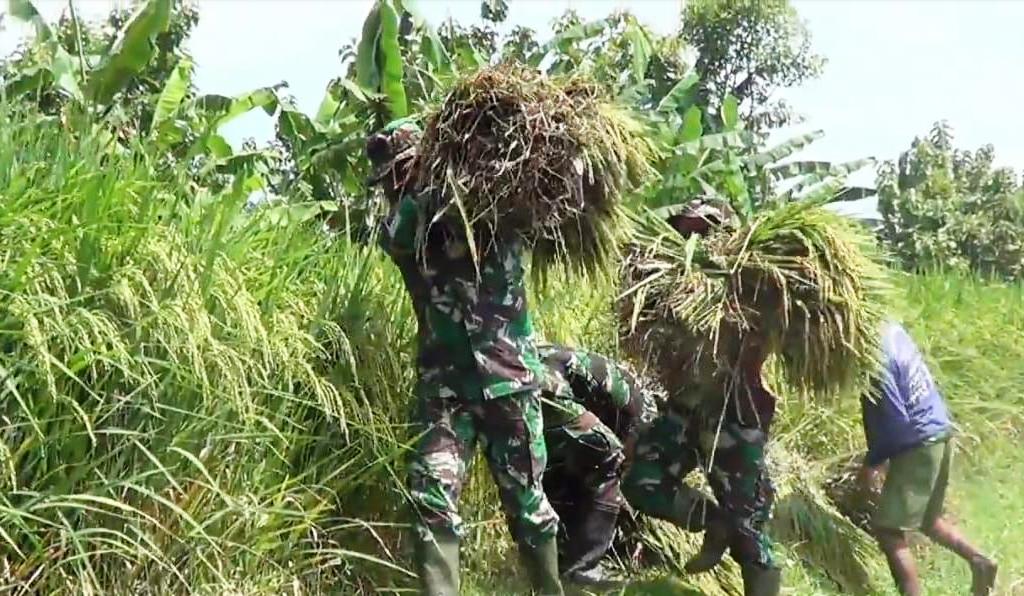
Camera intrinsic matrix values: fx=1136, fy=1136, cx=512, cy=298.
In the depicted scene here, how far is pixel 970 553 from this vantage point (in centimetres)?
457

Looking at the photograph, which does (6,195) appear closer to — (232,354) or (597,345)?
(232,354)

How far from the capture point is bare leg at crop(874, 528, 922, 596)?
4.45 meters

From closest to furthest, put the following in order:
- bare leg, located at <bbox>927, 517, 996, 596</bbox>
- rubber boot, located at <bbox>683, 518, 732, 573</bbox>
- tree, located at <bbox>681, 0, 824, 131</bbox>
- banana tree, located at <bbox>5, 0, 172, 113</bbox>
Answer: rubber boot, located at <bbox>683, 518, 732, 573</bbox>, banana tree, located at <bbox>5, 0, 172, 113</bbox>, bare leg, located at <bbox>927, 517, 996, 596</bbox>, tree, located at <bbox>681, 0, 824, 131</bbox>

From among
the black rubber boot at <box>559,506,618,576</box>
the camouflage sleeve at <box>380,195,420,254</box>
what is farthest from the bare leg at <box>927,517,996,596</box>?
the camouflage sleeve at <box>380,195,420,254</box>

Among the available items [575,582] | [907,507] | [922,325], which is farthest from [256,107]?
[922,325]

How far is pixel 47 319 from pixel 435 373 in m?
1.08

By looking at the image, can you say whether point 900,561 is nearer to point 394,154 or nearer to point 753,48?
point 394,154

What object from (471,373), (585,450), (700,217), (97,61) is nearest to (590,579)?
(585,450)

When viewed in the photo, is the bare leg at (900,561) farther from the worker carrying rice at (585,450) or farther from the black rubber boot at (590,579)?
the black rubber boot at (590,579)

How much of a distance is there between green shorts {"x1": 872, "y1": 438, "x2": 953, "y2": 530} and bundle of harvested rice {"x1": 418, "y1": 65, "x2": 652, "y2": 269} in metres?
1.93

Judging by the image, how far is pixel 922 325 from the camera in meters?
7.07

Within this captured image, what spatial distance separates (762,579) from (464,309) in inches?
55.6

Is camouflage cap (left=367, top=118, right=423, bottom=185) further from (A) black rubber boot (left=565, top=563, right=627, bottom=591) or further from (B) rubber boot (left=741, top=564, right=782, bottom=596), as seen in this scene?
(B) rubber boot (left=741, top=564, right=782, bottom=596)

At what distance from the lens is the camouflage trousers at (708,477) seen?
12.4 feet
